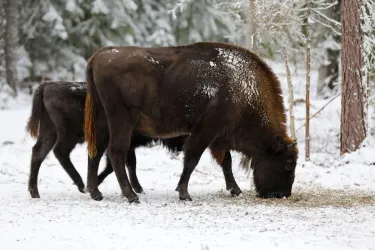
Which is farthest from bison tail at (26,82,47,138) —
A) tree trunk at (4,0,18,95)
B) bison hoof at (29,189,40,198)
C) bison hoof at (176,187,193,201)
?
tree trunk at (4,0,18,95)

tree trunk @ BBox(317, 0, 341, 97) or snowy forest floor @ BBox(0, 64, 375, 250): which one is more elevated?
tree trunk @ BBox(317, 0, 341, 97)

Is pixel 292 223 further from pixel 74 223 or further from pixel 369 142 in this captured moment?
pixel 369 142

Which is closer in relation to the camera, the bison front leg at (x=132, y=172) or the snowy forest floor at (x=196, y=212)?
the snowy forest floor at (x=196, y=212)

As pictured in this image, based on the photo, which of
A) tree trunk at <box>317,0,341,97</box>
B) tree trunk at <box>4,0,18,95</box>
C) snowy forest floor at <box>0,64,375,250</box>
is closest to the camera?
snowy forest floor at <box>0,64,375,250</box>

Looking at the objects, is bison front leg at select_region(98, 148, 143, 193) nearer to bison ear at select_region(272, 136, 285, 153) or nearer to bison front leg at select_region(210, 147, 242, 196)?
bison front leg at select_region(210, 147, 242, 196)

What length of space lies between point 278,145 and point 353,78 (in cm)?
435

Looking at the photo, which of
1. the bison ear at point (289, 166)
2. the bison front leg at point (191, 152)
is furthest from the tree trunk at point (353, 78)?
the bison front leg at point (191, 152)

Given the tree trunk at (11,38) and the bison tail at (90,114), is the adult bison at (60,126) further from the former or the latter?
the tree trunk at (11,38)

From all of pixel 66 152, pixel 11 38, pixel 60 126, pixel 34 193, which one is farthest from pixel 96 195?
pixel 11 38

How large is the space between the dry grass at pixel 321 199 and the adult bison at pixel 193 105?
0.93 ft

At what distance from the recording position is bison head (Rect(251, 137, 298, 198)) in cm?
936

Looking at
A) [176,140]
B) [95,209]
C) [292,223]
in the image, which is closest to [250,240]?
[292,223]

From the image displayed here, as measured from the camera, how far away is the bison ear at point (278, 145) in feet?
30.7

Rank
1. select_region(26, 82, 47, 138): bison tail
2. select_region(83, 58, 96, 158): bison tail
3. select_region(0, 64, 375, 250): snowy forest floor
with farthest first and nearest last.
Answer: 1. select_region(26, 82, 47, 138): bison tail
2. select_region(83, 58, 96, 158): bison tail
3. select_region(0, 64, 375, 250): snowy forest floor
